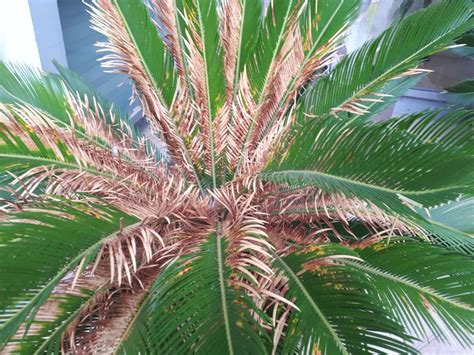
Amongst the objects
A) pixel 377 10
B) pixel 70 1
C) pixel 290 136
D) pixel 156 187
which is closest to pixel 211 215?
pixel 156 187

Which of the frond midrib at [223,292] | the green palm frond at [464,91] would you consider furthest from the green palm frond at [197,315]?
the green palm frond at [464,91]

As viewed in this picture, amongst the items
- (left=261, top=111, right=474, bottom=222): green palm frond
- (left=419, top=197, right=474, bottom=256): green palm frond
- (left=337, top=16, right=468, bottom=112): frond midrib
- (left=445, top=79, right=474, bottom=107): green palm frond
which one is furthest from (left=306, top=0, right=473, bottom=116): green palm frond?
(left=445, top=79, right=474, bottom=107): green palm frond

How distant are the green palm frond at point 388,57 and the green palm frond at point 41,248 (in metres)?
0.68

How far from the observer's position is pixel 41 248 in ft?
2.50

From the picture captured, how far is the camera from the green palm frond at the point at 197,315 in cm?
70

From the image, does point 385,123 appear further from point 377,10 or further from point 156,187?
point 377,10

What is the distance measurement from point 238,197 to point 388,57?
0.59 meters

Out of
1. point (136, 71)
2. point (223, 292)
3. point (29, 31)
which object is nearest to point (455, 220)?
point (223, 292)

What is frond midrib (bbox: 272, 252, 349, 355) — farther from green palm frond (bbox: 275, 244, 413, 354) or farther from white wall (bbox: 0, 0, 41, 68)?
white wall (bbox: 0, 0, 41, 68)

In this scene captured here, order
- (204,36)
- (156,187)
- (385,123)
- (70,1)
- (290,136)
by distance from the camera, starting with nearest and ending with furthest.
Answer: (385,123) → (290,136) → (156,187) → (204,36) → (70,1)

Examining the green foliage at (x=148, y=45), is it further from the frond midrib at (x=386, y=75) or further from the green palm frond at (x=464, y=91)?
the green palm frond at (x=464, y=91)

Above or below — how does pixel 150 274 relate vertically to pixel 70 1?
below

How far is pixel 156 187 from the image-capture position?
1129 millimetres

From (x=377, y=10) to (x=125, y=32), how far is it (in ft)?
8.24
